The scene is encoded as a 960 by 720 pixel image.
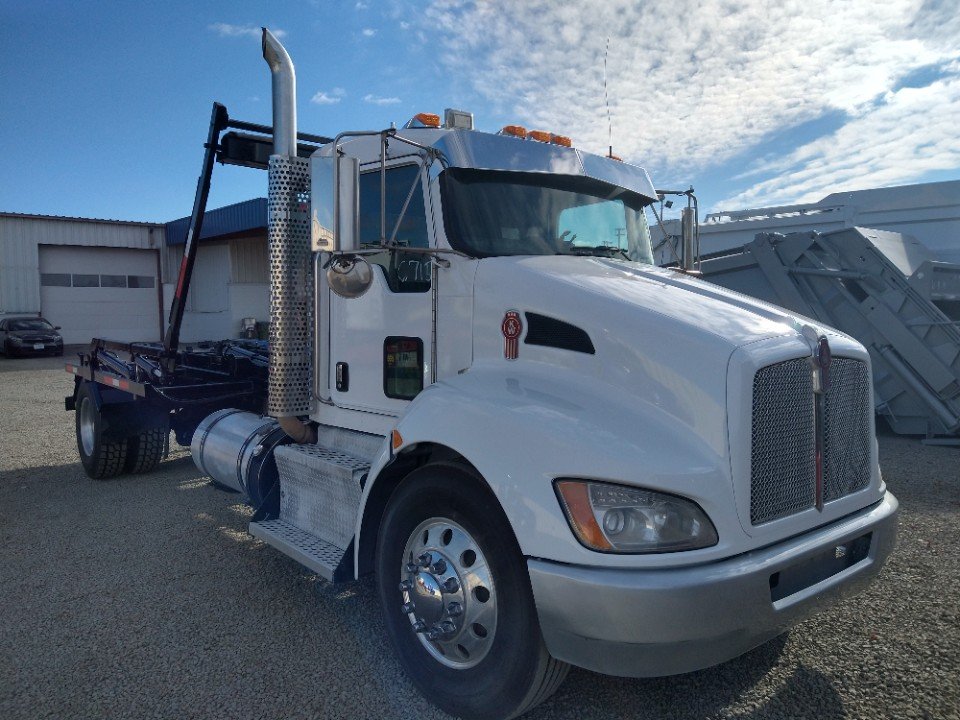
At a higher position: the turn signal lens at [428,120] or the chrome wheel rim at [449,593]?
the turn signal lens at [428,120]

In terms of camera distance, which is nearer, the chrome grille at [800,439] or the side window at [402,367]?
the chrome grille at [800,439]

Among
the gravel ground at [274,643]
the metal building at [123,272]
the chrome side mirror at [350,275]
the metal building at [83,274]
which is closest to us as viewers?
the gravel ground at [274,643]

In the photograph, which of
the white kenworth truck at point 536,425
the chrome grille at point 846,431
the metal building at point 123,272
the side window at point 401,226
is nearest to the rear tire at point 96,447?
the white kenworth truck at point 536,425

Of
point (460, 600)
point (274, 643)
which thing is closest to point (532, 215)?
point (460, 600)

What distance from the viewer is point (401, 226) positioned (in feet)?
12.1

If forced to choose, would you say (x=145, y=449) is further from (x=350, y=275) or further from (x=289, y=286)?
(x=350, y=275)

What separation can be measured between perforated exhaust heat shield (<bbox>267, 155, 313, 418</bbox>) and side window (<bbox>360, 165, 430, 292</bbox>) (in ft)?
1.84

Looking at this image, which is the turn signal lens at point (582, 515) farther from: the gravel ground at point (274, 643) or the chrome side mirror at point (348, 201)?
the chrome side mirror at point (348, 201)

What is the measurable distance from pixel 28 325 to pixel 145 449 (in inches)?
873

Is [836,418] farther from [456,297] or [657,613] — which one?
[456,297]

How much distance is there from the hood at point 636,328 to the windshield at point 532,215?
0.19 meters

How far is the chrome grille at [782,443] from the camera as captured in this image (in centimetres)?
258

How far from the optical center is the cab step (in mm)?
3608

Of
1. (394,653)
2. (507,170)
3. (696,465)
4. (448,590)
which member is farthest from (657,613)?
(507,170)
